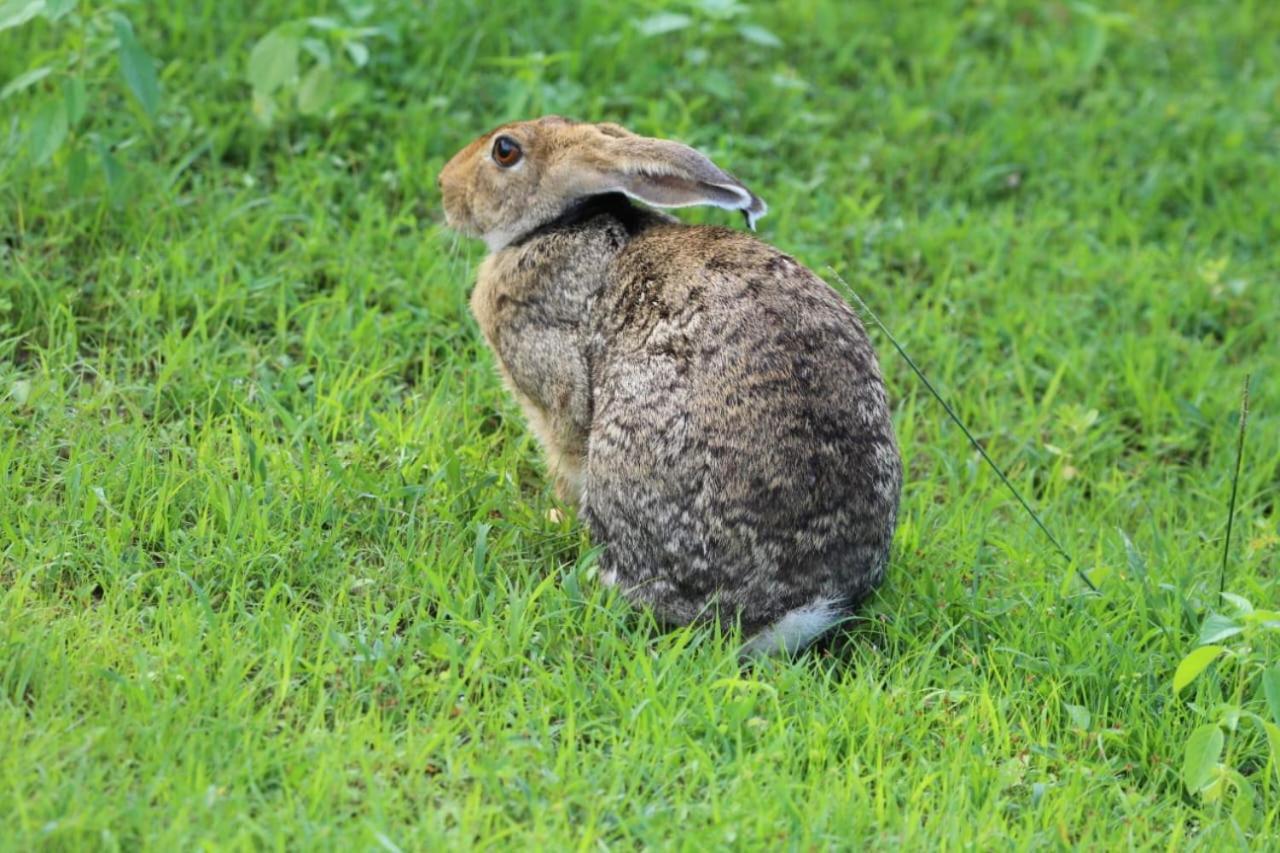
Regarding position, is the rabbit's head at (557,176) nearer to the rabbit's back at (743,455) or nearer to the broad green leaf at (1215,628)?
the rabbit's back at (743,455)

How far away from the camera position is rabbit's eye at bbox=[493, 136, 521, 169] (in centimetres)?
532

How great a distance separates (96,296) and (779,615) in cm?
272

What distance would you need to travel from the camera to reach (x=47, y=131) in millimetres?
5727

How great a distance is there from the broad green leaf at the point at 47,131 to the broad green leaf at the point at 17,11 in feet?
1.36

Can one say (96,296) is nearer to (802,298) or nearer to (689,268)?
(689,268)

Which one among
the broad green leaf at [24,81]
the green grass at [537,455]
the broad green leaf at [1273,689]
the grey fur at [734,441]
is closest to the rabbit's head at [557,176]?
the grey fur at [734,441]

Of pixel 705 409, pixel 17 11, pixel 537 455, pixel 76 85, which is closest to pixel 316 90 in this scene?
pixel 76 85

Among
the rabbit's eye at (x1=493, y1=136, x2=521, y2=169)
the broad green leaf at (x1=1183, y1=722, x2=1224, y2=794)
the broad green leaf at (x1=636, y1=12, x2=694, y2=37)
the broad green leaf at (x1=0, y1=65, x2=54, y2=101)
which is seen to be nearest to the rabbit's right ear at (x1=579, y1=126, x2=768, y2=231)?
the rabbit's eye at (x1=493, y1=136, x2=521, y2=169)

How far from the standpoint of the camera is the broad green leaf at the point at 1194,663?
4152 mm

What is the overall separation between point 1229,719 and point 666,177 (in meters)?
2.20

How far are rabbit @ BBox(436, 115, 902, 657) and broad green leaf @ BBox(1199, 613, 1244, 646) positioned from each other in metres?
0.94

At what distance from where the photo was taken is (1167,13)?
28.6 ft

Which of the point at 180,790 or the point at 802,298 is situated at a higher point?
the point at 802,298

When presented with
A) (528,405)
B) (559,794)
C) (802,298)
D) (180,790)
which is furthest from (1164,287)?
(180,790)
